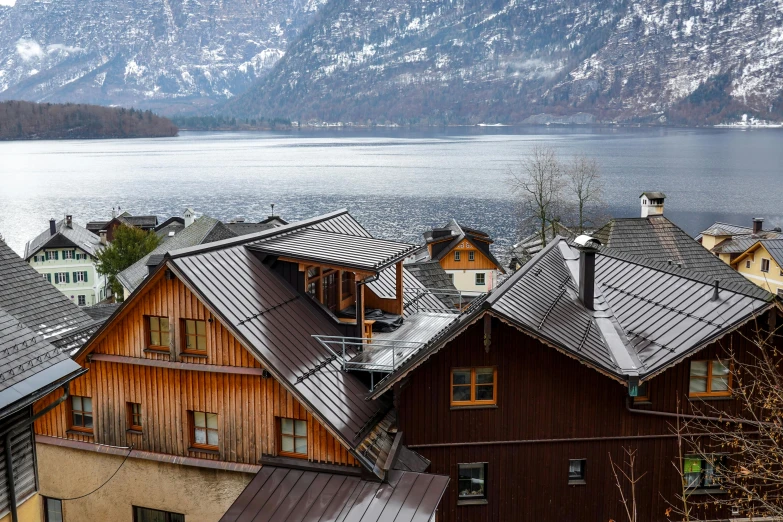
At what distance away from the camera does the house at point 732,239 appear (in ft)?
221

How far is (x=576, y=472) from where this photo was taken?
18.5m

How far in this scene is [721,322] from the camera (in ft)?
58.1

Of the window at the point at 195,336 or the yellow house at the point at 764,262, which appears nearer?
the window at the point at 195,336

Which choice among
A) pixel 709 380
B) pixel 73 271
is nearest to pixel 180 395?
pixel 709 380

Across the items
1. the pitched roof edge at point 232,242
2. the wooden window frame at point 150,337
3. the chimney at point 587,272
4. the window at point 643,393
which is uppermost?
the pitched roof edge at point 232,242

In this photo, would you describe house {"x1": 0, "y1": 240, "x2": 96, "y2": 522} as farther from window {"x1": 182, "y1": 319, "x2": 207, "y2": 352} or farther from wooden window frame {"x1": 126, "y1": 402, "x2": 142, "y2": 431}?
wooden window frame {"x1": 126, "y1": 402, "x2": 142, "y2": 431}

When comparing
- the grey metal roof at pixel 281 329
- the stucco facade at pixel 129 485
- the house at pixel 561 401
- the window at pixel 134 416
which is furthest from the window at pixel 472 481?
the window at pixel 134 416

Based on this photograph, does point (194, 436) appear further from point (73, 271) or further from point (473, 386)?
point (73, 271)

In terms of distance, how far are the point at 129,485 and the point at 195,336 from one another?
404 cm

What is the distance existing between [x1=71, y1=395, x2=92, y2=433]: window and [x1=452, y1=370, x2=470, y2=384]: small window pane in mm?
8655

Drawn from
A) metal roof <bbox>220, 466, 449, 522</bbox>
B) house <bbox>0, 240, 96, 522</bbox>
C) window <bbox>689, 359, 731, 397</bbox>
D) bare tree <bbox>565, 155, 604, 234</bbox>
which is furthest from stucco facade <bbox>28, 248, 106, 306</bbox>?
window <bbox>689, 359, 731, 397</bbox>

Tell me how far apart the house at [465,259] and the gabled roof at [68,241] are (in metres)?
36.5

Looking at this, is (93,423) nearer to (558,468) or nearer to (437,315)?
(437,315)

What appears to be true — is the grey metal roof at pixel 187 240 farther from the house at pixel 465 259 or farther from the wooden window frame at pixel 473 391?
the wooden window frame at pixel 473 391
